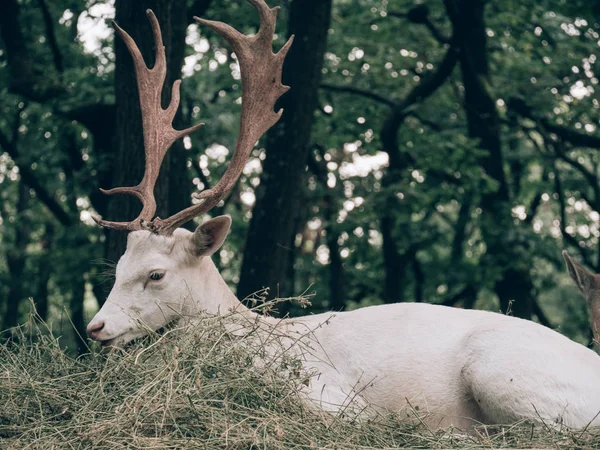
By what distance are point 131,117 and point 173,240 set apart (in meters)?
2.42

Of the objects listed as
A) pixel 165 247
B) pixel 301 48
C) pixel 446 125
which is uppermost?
pixel 301 48

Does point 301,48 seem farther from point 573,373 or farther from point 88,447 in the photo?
point 88,447

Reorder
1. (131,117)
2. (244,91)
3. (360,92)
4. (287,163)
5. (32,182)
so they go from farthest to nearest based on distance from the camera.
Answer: (32,182) → (360,92) → (287,163) → (131,117) → (244,91)

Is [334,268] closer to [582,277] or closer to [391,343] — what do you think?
[582,277]

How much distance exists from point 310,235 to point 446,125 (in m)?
4.11

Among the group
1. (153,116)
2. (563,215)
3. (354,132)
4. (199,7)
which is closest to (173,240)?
(153,116)

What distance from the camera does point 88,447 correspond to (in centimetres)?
390

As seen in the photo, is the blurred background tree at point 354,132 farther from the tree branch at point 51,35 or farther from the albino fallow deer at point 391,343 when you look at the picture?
the albino fallow deer at point 391,343

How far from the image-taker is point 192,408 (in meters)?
4.04

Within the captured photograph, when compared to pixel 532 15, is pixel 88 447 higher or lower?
lower

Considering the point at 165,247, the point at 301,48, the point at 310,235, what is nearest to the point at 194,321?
the point at 165,247

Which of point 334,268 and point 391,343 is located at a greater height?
point 391,343

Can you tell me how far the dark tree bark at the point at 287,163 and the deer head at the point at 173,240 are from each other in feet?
7.76

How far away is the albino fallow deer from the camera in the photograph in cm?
487
